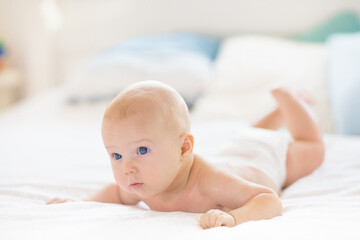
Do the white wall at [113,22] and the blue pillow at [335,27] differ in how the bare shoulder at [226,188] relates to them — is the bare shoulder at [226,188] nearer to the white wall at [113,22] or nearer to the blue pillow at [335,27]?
the blue pillow at [335,27]

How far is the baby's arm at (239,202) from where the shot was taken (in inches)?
34.8

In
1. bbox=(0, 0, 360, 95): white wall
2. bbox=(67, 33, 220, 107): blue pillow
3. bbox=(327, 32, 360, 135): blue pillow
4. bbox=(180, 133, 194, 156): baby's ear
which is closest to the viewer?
bbox=(180, 133, 194, 156): baby's ear

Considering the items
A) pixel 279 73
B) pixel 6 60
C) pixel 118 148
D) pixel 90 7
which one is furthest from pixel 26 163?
pixel 6 60

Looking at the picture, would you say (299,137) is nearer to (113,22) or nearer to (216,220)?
(216,220)

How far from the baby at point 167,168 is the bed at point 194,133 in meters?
0.04

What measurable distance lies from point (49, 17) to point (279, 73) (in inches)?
65.4

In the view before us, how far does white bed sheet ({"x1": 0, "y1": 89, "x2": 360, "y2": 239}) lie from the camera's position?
2.75 ft

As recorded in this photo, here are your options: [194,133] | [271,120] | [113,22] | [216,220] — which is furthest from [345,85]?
[113,22]

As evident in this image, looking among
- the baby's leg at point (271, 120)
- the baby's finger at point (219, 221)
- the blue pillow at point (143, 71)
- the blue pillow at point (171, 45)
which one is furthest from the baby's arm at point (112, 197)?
the blue pillow at point (171, 45)

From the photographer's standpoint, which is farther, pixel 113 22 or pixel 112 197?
pixel 113 22

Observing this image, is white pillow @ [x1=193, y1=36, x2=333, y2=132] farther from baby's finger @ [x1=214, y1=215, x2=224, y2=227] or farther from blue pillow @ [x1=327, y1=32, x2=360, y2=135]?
baby's finger @ [x1=214, y1=215, x2=224, y2=227]

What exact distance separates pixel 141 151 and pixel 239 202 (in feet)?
0.75

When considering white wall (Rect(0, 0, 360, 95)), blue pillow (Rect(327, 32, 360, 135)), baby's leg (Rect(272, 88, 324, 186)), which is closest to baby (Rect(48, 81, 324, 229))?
baby's leg (Rect(272, 88, 324, 186))

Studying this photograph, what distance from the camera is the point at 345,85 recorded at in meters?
1.73
